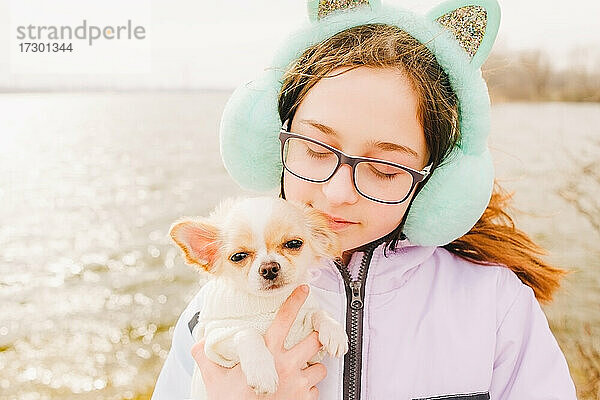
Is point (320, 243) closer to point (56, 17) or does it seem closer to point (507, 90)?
point (507, 90)

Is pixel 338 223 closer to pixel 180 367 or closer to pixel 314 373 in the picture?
pixel 314 373

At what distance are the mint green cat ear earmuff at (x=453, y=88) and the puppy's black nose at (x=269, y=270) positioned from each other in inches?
10.3

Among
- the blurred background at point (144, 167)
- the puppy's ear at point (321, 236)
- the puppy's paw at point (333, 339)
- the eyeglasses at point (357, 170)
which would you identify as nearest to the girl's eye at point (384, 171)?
the eyeglasses at point (357, 170)

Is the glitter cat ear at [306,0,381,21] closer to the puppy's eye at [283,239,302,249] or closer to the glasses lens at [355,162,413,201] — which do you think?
the glasses lens at [355,162,413,201]

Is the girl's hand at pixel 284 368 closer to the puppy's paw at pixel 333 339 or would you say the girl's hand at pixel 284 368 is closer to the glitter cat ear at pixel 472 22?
the puppy's paw at pixel 333 339

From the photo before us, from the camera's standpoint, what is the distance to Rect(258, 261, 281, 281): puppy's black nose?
858 mm

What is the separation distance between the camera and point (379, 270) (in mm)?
1078

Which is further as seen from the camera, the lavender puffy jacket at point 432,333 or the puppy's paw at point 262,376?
the lavender puffy jacket at point 432,333

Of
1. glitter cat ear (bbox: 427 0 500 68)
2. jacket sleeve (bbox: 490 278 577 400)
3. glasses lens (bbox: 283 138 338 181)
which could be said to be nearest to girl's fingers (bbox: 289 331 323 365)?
glasses lens (bbox: 283 138 338 181)

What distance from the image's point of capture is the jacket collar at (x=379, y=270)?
1069 mm

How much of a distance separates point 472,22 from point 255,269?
1.57 feet

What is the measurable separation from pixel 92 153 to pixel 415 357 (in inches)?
131

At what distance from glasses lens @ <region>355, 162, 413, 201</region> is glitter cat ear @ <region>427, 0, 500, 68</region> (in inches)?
7.8

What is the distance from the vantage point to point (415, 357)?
42.0 inches
